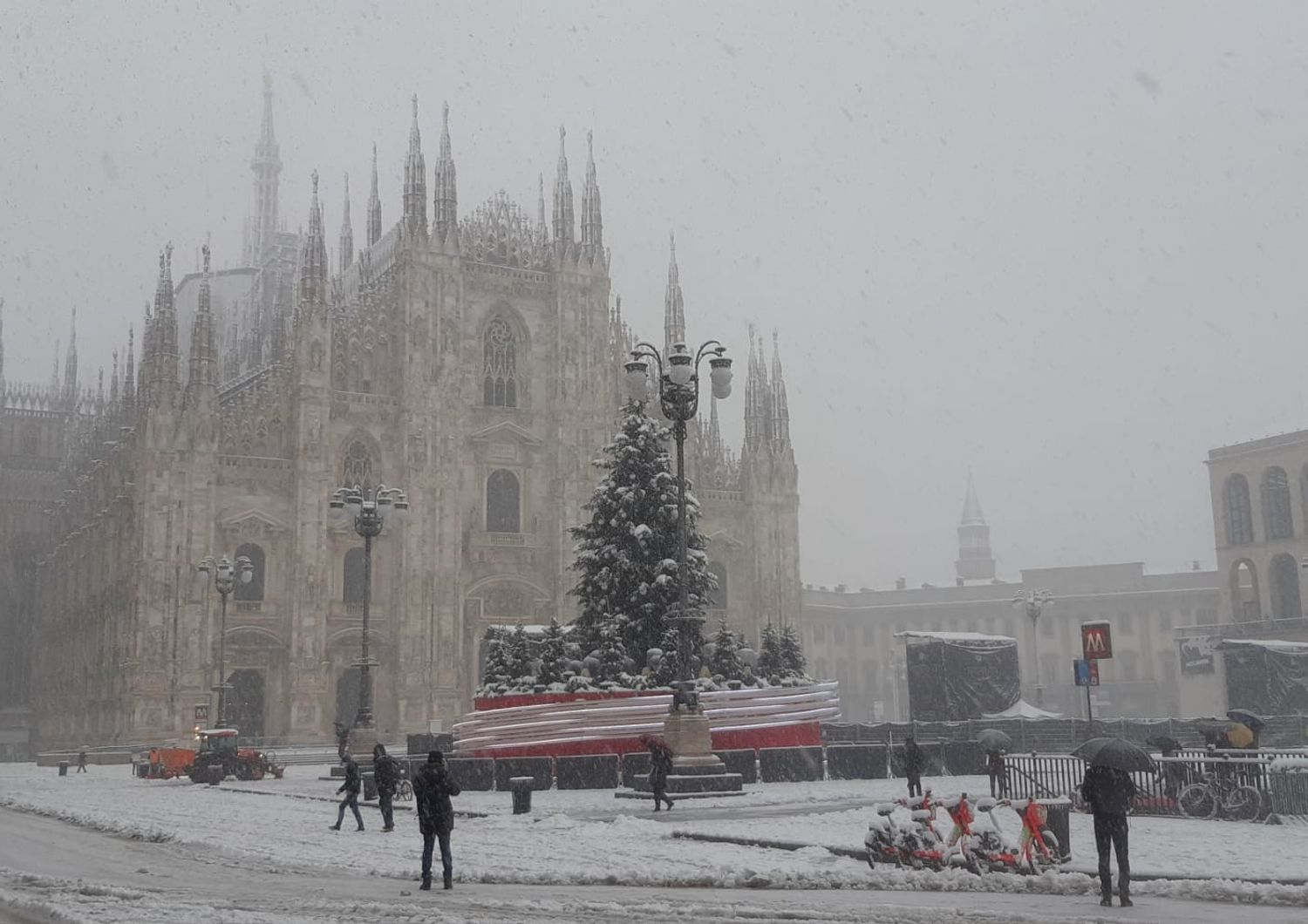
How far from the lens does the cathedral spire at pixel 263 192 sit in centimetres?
11250

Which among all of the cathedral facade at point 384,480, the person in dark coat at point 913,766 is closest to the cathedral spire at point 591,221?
the cathedral facade at point 384,480

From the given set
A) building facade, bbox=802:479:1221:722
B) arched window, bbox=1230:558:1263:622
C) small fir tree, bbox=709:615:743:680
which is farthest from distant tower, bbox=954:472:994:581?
small fir tree, bbox=709:615:743:680

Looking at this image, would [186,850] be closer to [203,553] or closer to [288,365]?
[203,553]

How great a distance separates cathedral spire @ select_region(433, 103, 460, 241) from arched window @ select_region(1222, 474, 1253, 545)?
42.4m

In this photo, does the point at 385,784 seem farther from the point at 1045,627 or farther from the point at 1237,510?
the point at 1045,627

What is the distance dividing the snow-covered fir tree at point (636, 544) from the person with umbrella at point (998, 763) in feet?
35.9

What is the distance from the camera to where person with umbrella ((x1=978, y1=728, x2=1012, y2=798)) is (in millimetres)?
22203

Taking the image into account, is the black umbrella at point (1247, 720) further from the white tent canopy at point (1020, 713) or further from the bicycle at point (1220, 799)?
the white tent canopy at point (1020, 713)

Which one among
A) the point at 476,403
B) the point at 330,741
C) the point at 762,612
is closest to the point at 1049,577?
the point at 762,612

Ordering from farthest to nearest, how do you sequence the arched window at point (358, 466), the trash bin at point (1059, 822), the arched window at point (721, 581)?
the arched window at point (721, 581) → the arched window at point (358, 466) → the trash bin at point (1059, 822)

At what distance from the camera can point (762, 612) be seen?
63.5 metres

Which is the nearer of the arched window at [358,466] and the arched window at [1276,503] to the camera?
the arched window at [358,466]

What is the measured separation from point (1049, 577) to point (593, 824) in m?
89.7

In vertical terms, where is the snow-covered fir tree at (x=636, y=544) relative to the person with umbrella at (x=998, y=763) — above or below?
above
